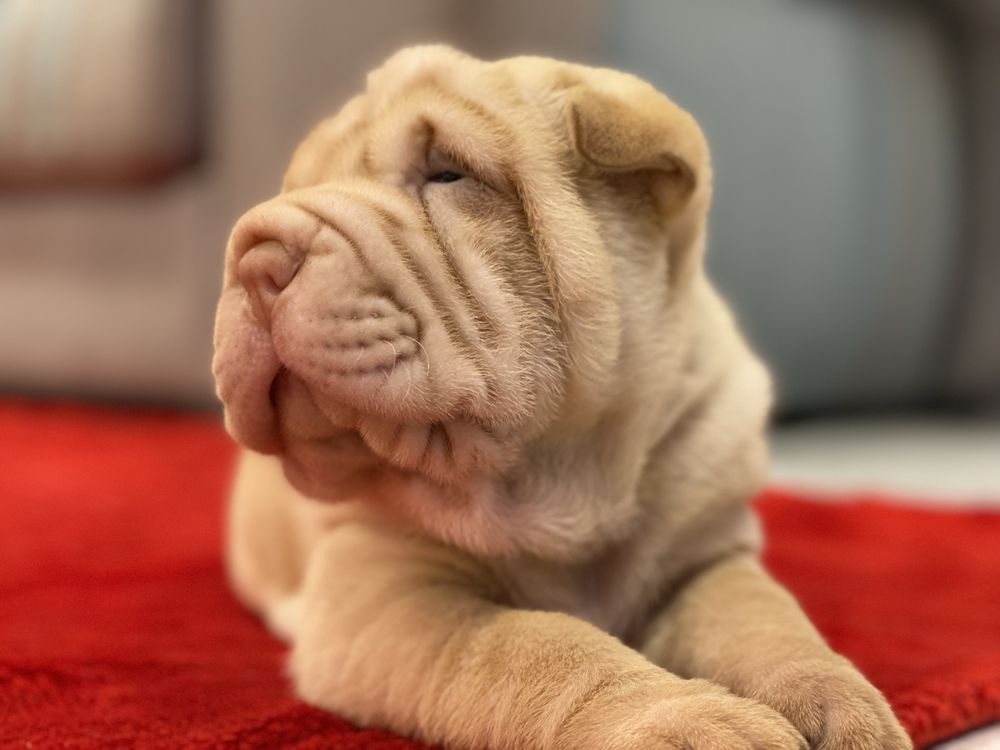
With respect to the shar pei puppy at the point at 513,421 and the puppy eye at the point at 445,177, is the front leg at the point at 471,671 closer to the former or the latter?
the shar pei puppy at the point at 513,421

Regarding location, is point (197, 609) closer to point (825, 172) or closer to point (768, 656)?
point (768, 656)


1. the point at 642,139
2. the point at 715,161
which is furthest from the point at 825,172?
the point at 642,139

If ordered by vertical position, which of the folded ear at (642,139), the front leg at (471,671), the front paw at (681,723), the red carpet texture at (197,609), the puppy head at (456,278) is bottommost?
the red carpet texture at (197,609)

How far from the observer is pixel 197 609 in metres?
1.71

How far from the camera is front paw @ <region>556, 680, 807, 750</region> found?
36.8 inches

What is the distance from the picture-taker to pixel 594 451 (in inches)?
49.4

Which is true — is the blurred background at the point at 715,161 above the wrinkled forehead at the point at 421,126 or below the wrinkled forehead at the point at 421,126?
below

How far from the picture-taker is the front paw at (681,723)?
936 millimetres

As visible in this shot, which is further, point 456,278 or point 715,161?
point 715,161

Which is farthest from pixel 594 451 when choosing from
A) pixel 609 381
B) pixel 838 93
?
pixel 838 93

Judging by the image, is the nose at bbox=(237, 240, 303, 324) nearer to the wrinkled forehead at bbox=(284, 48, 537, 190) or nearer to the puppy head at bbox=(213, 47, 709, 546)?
the puppy head at bbox=(213, 47, 709, 546)

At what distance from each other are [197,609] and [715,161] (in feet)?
6.32

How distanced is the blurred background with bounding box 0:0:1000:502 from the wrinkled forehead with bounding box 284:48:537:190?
1557mm

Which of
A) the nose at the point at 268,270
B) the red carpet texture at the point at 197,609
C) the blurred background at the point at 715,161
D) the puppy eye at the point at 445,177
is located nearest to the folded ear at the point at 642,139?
the puppy eye at the point at 445,177
